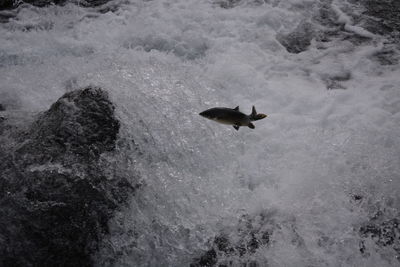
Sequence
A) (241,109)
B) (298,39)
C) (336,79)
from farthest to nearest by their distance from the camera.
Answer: (298,39) < (336,79) < (241,109)

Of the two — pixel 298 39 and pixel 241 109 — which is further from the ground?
pixel 298 39

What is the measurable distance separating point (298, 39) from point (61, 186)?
4.16 m

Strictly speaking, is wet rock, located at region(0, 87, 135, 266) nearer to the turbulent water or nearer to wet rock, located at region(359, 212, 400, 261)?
the turbulent water

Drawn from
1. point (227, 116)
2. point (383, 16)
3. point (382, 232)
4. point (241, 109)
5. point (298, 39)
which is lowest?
point (382, 232)

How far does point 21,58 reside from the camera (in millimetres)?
5508

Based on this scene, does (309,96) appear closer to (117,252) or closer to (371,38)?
(371,38)

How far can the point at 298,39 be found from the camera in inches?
228

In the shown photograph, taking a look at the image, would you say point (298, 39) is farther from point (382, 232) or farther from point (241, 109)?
point (382, 232)

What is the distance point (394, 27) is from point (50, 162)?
5.29m

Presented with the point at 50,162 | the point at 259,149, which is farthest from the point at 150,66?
the point at 50,162

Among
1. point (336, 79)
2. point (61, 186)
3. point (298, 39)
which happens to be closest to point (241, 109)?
point (336, 79)

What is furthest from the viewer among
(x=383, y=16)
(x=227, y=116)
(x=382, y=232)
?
(x=383, y=16)

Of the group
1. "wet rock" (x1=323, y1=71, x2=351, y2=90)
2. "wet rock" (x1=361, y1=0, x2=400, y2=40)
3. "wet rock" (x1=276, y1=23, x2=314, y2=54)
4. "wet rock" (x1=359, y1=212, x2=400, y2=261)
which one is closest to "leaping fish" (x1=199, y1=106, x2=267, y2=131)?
"wet rock" (x1=359, y1=212, x2=400, y2=261)

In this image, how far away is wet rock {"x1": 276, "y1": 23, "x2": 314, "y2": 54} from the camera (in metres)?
5.65
